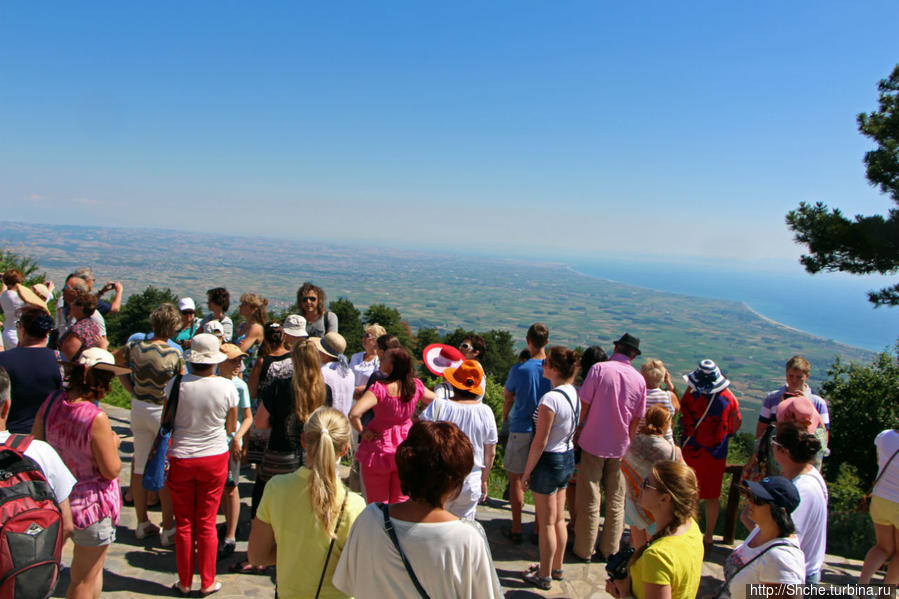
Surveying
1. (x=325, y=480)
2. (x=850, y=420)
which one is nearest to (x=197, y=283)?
(x=850, y=420)

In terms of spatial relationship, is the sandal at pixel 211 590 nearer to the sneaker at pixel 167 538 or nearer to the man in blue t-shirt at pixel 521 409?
the sneaker at pixel 167 538

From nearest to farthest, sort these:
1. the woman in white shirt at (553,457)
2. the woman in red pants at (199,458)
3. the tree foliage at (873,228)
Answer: the woman in red pants at (199,458) < the woman in white shirt at (553,457) < the tree foliage at (873,228)

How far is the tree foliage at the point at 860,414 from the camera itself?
19531 millimetres

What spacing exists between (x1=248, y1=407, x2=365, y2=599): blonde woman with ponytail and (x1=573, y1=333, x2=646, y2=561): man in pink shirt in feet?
8.31

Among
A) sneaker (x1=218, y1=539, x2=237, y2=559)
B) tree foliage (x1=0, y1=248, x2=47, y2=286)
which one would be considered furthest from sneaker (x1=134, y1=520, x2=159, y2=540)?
tree foliage (x1=0, y1=248, x2=47, y2=286)

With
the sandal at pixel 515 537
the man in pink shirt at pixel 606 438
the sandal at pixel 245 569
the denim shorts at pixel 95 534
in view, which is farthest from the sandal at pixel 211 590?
the man in pink shirt at pixel 606 438

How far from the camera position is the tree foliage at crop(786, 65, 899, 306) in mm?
8422

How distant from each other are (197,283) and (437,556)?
86.6m

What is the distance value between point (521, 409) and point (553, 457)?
2.42 ft

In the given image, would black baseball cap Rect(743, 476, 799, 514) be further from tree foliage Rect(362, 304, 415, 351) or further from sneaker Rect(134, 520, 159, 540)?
tree foliage Rect(362, 304, 415, 351)

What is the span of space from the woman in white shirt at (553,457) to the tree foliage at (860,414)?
21.6 meters

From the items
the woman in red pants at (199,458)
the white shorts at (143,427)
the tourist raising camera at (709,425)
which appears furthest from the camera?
the tourist raising camera at (709,425)

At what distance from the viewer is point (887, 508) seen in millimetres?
3713

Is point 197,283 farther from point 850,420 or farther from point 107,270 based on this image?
point 850,420
